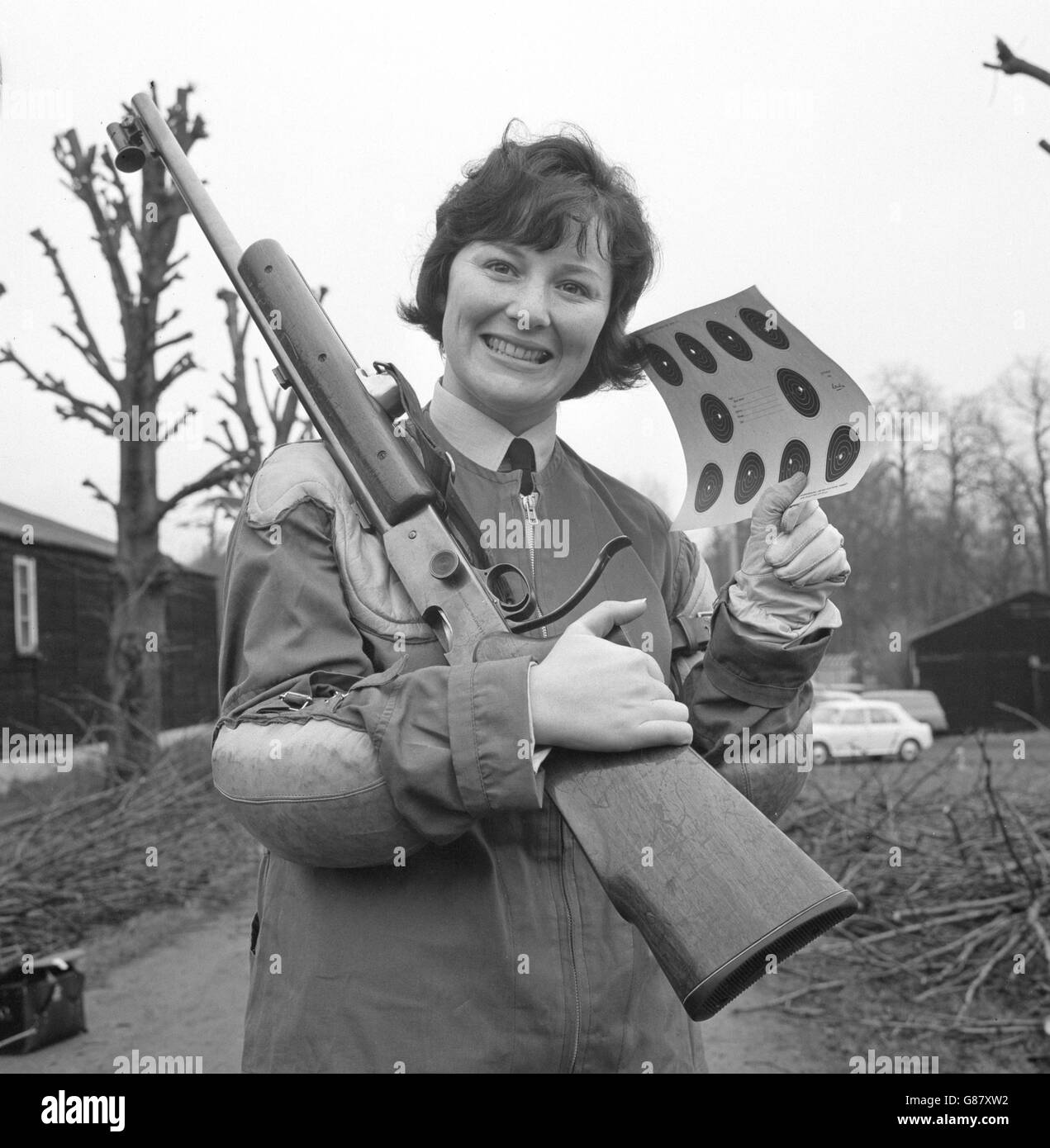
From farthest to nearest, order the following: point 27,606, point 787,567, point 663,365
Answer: point 27,606 → point 663,365 → point 787,567

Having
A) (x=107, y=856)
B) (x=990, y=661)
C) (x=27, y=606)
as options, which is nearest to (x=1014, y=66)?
(x=107, y=856)

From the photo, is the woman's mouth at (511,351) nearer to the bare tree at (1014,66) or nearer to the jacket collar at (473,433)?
the jacket collar at (473,433)

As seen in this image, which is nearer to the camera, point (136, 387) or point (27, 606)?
point (136, 387)

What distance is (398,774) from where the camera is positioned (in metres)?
1.45

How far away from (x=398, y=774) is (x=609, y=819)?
285 millimetres

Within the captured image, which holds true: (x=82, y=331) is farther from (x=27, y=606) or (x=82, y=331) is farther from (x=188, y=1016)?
(x=27, y=606)

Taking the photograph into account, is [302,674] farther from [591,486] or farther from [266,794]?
[591,486]

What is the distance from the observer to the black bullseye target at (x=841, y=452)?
1.73 m

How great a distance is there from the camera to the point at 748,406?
1887 mm

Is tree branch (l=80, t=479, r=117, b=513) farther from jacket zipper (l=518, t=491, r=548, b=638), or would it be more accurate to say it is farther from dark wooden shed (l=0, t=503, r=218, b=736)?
jacket zipper (l=518, t=491, r=548, b=638)

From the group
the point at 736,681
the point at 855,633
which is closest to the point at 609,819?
the point at 736,681

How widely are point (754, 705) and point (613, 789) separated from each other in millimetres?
388

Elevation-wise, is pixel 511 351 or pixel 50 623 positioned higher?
pixel 50 623
